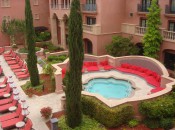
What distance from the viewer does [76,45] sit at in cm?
1364

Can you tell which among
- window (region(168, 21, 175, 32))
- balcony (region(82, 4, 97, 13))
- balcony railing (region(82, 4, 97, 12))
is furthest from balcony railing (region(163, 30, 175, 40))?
balcony railing (region(82, 4, 97, 12))

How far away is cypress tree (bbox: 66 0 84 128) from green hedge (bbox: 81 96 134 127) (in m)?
1.60

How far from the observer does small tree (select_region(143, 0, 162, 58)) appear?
25.7 meters

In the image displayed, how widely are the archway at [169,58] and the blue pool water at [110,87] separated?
A: 21.6 ft

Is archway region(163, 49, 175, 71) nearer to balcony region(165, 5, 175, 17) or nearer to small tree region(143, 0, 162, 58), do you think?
small tree region(143, 0, 162, 58)

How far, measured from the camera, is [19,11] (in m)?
41.8

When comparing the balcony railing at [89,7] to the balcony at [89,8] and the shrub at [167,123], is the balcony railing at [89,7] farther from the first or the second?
the shrub at [167,123]

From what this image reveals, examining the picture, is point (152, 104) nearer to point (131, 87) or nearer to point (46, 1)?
point (131, 87)

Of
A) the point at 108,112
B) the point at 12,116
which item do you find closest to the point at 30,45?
the point at 12,116

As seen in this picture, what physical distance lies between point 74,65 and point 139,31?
18022 millimetres

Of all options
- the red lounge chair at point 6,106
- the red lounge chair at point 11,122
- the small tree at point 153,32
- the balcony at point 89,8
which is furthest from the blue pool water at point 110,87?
the balcony at point 89,8

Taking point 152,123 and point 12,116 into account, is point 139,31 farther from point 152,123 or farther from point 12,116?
point 12,116

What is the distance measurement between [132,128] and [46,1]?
1413 inches

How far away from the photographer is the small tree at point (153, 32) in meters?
25.7
